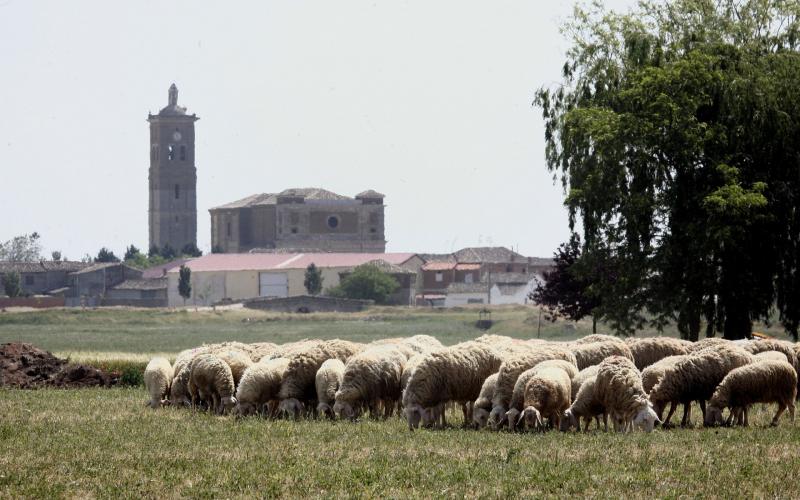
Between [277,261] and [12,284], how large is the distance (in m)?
31.0

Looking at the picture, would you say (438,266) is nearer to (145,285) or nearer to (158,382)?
(145,285)

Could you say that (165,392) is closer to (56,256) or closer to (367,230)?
(367,230)

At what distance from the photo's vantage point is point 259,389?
25.8 meters

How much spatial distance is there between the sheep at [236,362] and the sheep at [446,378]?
215 inches

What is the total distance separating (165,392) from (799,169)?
19.3m

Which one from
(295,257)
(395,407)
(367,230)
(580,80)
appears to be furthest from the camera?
(367,230)

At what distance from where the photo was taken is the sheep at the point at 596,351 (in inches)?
1039

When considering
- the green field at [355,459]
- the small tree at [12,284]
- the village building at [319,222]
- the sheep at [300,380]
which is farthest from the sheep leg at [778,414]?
the village building at [319,222]

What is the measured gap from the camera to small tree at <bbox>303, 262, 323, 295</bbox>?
504 ft

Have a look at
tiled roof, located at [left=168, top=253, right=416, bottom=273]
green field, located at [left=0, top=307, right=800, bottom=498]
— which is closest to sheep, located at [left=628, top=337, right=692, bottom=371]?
green field, located at [left=0, top=307, right=800, bottom=498]

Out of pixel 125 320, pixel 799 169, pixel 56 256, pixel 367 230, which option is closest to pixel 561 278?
pixel 799 169

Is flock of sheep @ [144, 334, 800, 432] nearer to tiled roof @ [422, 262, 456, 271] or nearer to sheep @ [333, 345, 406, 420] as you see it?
sheep @ [333, 345, 406, 420]

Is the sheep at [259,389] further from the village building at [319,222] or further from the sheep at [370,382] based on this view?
the village building at [319,222]

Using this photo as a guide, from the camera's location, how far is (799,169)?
38188mm
